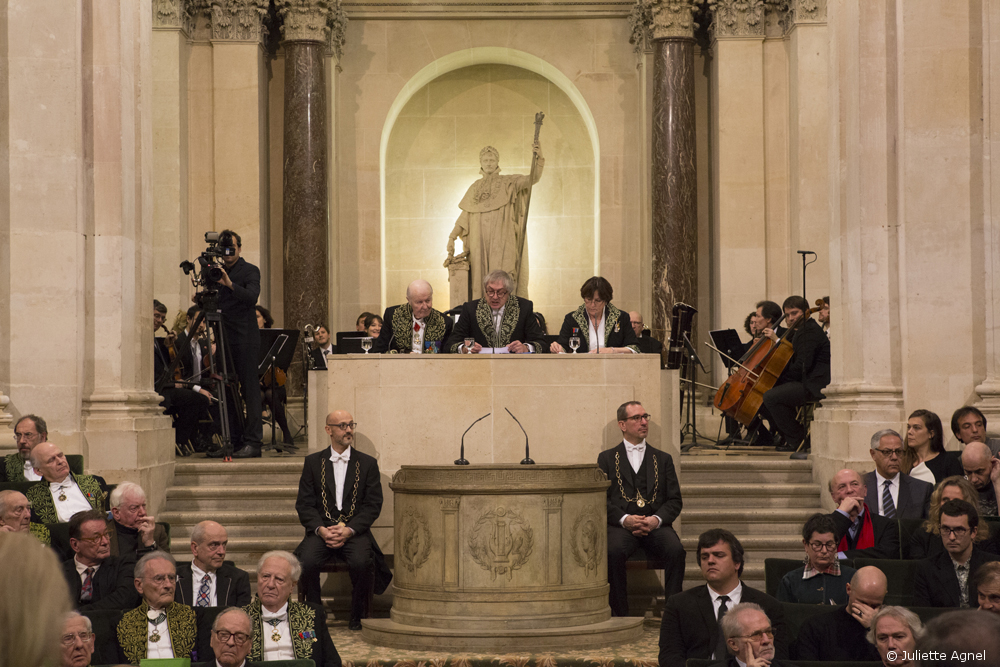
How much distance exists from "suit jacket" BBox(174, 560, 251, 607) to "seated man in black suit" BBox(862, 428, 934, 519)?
3.65 metres

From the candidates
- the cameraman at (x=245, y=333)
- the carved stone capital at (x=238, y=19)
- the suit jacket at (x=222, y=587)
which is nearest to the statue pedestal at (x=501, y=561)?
the suit jacket at (x=222, y=587)

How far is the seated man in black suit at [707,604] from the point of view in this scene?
6.01 m

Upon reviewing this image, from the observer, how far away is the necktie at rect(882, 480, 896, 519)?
765 cm

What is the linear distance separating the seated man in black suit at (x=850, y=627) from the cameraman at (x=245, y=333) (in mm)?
5866

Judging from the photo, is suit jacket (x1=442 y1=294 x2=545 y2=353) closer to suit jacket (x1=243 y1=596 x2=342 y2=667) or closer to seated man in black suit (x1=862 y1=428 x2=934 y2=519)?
seated man in black suit (x1=862 y1=428 x2=934 y2=519)

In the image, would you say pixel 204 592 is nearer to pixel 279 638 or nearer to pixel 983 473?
pixel 279 638

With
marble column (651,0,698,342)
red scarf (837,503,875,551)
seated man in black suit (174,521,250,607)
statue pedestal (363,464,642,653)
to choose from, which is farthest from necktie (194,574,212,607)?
marble column (651,0,698,342)

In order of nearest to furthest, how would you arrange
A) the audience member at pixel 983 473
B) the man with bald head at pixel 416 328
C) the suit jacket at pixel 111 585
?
the suit jacket at pixel 111 585
the audience member at pixel 983 473
the man with bald head at pixel 416 328

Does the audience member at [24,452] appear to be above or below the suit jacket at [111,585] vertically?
above

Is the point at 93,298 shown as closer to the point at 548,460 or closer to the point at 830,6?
the point at 548,460

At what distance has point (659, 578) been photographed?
886 cm

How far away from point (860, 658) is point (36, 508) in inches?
187

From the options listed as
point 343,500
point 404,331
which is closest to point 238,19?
point 404,331

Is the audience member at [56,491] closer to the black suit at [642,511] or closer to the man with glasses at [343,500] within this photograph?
the man with glasses at [343,500]
